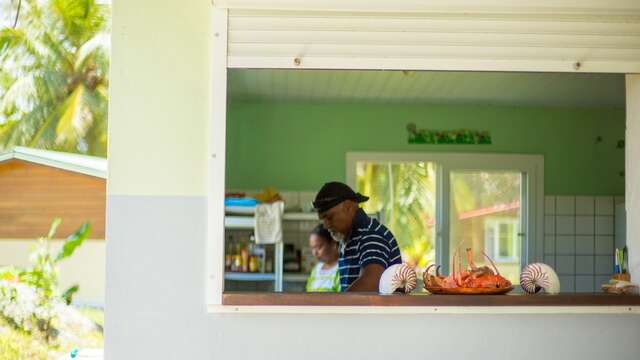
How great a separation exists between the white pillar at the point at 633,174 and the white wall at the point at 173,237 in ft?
2.55

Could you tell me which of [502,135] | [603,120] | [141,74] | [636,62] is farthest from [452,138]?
[141,74]

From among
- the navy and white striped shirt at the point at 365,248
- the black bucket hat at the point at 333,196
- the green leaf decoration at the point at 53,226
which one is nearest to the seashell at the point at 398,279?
the navy and white striped shirt at the point at 365,248

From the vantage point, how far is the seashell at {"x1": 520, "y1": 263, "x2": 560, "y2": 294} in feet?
11.1

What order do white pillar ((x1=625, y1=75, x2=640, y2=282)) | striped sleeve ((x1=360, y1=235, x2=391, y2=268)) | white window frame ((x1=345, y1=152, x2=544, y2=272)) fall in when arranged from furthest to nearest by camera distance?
white window frame ((x1=345, y1=152, x2=544, y2=272)), striped sleeve ((x1=360, y1=235, x2=391, y2=268)), white pillar ((x1=625, y1=75, x2=640, y2=282))

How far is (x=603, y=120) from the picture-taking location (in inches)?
328

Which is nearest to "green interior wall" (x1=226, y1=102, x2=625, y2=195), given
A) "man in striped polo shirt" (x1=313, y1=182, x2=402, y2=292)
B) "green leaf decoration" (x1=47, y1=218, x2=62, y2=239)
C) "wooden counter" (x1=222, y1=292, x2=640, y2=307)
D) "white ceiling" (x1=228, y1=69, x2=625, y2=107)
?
"white ceiling" (x1=228, y1=69, x2=625, y2=107)

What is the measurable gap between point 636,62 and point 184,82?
185 cm

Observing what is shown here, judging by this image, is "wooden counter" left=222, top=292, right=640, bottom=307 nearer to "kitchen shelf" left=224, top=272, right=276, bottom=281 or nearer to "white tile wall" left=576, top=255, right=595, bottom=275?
"kitchen shelf" left=224, top=272, right=276, bottom=281

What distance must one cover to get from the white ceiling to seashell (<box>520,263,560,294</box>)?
11.0 ft

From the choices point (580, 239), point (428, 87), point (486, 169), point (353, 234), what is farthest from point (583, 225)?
point (353, 234)

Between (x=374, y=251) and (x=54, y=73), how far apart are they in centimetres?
1256

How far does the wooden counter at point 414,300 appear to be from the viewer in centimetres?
320

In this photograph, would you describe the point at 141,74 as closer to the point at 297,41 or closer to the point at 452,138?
the point at 297,41

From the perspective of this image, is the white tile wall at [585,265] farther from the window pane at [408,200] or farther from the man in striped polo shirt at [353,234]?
the man in striped polo shirt at [353,234]
